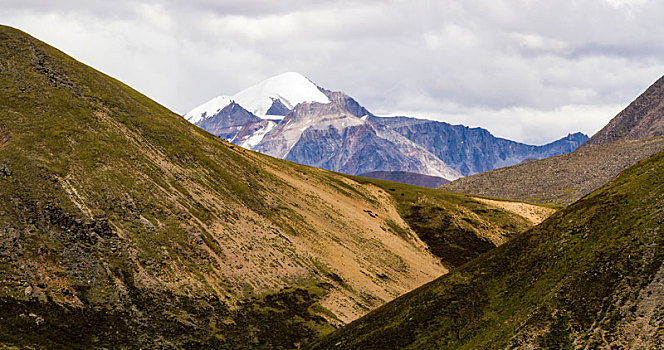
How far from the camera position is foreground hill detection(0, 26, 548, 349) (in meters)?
76.6

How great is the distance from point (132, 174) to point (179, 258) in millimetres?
23495

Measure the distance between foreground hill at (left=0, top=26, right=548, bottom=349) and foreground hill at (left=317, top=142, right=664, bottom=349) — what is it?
95.0 feet

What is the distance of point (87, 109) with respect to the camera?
401ft

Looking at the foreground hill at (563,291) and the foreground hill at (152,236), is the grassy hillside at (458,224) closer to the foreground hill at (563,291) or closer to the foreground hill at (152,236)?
the foreground hill at (152,236)

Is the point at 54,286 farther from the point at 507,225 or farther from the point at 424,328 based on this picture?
the point at 507,225

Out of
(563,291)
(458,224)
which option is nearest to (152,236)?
(563,291)

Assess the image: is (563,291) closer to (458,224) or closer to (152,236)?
Result: (152,236)

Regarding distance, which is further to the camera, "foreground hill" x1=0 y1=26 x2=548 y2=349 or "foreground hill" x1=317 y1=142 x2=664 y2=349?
"foreground hill" x1=0 y1=26 x2=548 y2=349

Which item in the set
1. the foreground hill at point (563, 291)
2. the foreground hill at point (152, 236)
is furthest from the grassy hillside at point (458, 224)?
the foreground hill at point (563, 291)

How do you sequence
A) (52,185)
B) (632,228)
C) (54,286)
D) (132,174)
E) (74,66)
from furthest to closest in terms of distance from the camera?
(74,66) → (132,174) → (52,185) → (54,286) → (632,228)

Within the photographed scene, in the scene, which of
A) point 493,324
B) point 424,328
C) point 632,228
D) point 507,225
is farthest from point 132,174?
point 507,225

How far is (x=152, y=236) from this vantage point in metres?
97.1

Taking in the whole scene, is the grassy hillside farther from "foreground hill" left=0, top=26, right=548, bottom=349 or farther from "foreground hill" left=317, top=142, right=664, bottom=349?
"foreground hill" left=317, top=142, right=664, bottom=349

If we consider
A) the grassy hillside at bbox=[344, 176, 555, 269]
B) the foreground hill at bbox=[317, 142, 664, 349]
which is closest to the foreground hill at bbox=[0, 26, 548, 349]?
the grassy hillside at bbox=[344, 176, 555, 269]
